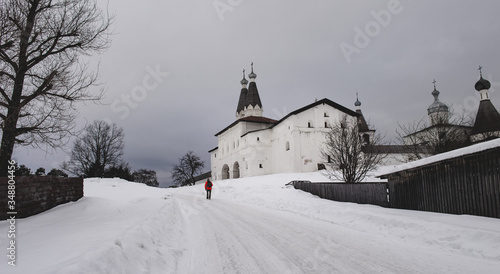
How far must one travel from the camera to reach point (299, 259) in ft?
17.4

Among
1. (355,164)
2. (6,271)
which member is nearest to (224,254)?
(6,271)

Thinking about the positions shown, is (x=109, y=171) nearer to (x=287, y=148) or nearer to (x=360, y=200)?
(x=287, y=148)

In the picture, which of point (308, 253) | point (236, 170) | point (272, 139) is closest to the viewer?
point (308, 253)

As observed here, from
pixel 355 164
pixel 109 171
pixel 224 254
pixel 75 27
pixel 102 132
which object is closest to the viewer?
pixel 224 254

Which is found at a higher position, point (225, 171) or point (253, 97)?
point (253, 97)

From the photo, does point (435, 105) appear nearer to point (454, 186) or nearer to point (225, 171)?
point (225, 171)

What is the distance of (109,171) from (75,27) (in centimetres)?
5232

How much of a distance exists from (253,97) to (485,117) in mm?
42155

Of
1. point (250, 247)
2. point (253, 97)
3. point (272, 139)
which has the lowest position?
point (250, 247)

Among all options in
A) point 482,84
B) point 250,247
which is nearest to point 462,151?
point 250,247

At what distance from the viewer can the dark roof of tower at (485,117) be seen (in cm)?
4215

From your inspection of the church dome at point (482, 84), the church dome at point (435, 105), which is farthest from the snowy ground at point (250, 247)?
the church dome at point (435, 105)

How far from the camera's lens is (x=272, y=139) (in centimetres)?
5247

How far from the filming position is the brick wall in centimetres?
684
